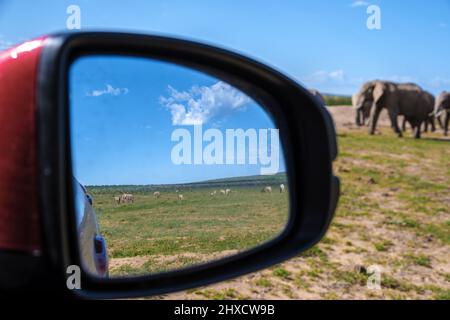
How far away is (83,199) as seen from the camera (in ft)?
4.95

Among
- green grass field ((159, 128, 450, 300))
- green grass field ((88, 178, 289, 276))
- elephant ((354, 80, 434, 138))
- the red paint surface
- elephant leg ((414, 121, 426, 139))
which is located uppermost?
elephant ((354, 80, 434, 138))

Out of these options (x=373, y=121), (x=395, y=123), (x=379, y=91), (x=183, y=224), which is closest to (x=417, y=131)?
(x=395, y=123)

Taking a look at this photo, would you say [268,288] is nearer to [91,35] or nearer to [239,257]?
[239,257]

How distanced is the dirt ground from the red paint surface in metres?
3.22

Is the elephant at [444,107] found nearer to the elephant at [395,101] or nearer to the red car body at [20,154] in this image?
the elephant at [395,101]

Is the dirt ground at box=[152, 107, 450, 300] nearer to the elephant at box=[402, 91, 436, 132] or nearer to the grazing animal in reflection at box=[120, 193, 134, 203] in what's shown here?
the grazing animal in reflection at box=[120, 193, 134, 203]

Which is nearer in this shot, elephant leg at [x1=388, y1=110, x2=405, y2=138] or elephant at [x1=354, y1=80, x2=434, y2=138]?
elephant leg at [x1=388, y1=110, x2=405, y2=138]

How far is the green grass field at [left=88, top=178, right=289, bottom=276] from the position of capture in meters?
1.50

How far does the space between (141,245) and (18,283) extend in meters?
0.72

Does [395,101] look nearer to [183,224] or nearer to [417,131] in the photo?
[417,131]

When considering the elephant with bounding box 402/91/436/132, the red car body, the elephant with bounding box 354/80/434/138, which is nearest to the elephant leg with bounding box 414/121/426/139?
the elephant with bounding box 354/80/434/138
